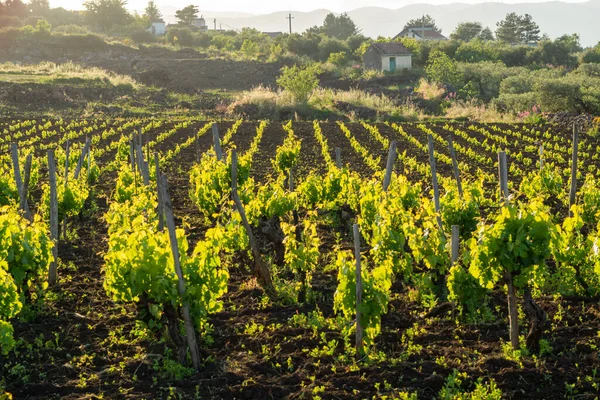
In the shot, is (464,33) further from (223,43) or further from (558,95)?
(558,95)

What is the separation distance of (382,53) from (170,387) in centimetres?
5184

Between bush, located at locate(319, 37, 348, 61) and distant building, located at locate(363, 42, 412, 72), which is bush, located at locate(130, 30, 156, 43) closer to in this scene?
bush, located at locate(319, 37, 348, 61)

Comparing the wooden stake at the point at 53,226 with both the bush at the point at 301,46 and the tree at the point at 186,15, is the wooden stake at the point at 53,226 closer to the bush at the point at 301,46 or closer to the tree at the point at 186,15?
the bush at the point at 301,46

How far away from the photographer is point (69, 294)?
29.3 ft

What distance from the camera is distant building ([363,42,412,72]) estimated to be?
56062mm

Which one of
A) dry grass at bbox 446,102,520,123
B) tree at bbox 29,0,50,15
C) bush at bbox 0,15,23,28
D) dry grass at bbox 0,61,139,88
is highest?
tree at bbox 29,0,50,15

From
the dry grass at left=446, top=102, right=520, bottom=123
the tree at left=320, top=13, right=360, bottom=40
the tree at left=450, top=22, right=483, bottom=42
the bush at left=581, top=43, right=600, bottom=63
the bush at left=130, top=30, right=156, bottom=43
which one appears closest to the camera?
the dry grass at left=446, top=102, right=520, bottom=123

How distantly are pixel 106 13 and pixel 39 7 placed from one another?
2953 cm

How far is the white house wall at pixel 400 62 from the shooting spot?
56094mm

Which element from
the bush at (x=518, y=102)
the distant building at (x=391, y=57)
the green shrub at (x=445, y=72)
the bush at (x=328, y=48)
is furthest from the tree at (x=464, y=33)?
the bush at (x=518, y=102)

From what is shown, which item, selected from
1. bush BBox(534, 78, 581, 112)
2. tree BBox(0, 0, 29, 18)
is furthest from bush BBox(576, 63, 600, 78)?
tree BBox(0, 0, 29, 18)

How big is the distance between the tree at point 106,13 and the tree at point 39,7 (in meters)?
20.3

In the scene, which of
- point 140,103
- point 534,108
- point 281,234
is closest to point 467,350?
point 281,234

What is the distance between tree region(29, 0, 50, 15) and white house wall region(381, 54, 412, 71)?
7081 cm
